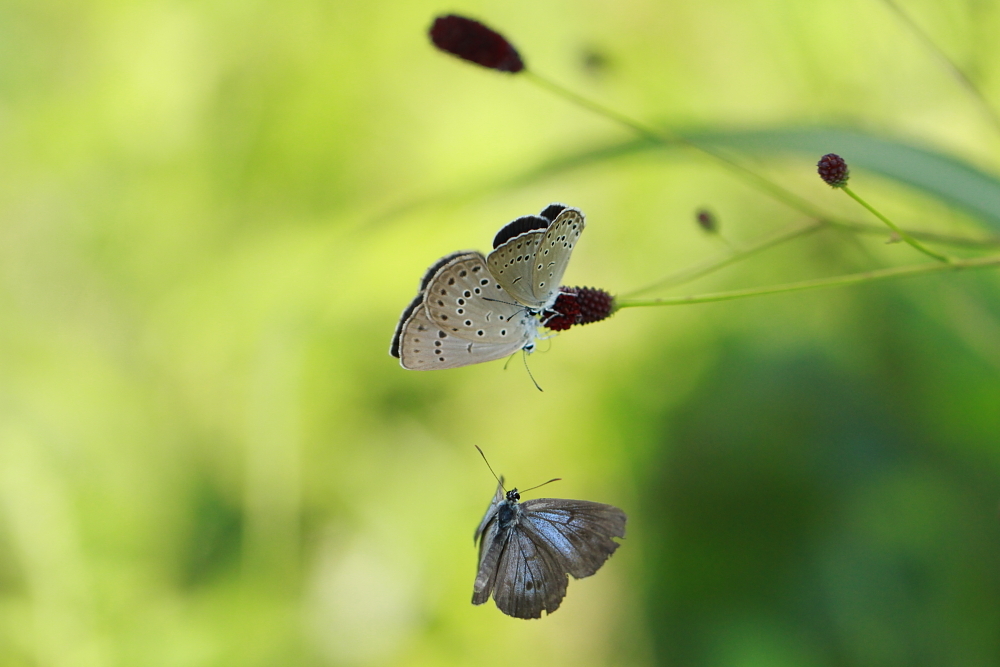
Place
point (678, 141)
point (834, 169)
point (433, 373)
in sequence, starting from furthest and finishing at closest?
point (433, 373), point (678, 141), point (834, 169)

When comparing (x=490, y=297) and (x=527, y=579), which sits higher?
(x=490, y=297)

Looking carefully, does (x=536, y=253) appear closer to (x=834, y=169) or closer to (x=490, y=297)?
(x=490, y=297)

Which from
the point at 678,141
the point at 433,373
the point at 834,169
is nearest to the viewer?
the point at 834,169

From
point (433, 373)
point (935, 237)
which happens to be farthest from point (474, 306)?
point (433, 373)

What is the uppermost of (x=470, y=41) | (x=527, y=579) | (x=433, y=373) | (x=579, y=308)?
(x=433, y=373)

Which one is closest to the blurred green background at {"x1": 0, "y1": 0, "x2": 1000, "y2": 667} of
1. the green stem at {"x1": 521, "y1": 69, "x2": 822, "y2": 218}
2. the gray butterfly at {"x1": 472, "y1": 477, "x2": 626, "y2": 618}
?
the green stem at {"x1": 521, "y1": 69, "x2": 822, "y2": 218}

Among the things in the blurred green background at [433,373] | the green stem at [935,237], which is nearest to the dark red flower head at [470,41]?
the green stem at [935,237]

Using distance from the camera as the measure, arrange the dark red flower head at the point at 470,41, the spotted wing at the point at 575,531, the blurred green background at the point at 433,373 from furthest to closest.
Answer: the blurred green background at the point at 433,373 < the dark red flower head at the point at 470,41 < the spotted wing at the point at 575,531

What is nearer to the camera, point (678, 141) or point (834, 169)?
point (834, 169)

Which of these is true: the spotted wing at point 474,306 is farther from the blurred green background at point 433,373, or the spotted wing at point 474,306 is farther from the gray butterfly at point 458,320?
the blurred green background at point 433,373
